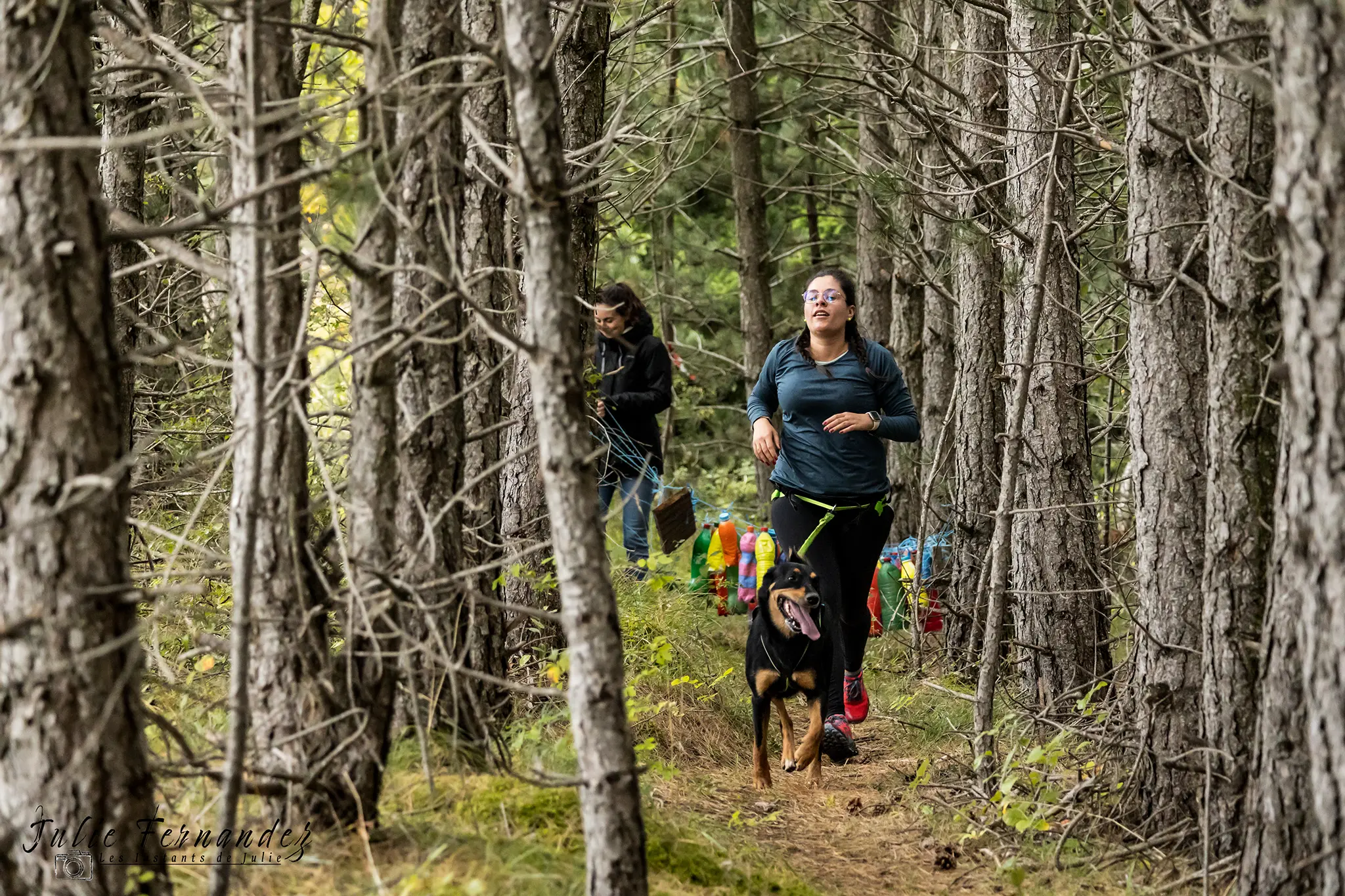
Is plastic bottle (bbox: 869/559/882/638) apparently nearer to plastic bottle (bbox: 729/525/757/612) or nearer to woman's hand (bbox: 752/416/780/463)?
plastic bottle (bbox: 729/525/757/612)

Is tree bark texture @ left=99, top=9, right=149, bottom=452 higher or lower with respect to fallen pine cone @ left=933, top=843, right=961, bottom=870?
higher

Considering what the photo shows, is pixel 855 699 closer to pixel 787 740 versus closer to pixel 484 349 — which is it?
pixel 787 740

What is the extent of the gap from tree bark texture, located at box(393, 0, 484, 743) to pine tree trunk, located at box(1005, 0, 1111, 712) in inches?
146

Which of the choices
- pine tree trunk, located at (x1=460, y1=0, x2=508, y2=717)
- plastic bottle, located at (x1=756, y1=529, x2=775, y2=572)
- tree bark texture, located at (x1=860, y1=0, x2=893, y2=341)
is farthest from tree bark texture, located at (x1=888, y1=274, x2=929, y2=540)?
pine tree trunk, located at (x1=460, y1=0, x2=508, y2=717)

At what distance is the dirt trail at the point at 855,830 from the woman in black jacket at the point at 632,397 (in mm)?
2922

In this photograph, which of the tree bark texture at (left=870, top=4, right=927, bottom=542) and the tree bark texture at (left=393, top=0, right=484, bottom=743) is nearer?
the tree bark texture at (left=393, top=0, right=484, bottom=743)

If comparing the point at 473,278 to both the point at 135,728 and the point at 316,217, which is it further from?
the point at 135,728

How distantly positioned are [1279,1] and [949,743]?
14.7 feet

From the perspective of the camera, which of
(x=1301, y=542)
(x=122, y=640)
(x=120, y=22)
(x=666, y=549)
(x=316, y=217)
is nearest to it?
(x=122, y=640)

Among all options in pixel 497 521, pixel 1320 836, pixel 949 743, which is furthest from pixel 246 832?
pixel 949 743

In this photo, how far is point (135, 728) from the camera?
2.87 meters

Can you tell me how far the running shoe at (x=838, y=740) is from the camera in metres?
6.02

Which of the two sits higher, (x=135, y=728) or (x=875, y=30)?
(x=875, y=30)

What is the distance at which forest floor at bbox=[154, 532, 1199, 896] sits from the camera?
3.39 m
